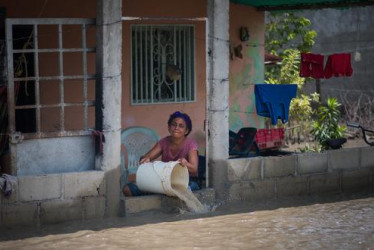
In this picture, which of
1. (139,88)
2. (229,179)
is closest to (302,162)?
(229,179)

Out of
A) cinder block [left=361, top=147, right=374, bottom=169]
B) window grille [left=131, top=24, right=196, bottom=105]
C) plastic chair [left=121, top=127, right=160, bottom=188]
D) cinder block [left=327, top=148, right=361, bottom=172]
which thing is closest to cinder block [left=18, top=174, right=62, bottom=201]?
plastic chair [left=121, top=127, right=160, bottom=188]

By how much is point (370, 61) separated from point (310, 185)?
25.4 feet

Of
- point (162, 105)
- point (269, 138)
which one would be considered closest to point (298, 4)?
point (269, 138)

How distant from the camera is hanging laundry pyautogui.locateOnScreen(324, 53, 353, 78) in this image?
12.5 metres

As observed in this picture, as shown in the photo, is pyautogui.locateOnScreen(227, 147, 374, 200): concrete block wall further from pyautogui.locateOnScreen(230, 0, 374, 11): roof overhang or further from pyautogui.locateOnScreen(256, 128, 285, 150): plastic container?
pyautogui.locateOnScreen(230, 0, 374, 11): roof overhang

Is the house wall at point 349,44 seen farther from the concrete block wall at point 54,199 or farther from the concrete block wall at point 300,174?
the concrete block wall at point 54,199

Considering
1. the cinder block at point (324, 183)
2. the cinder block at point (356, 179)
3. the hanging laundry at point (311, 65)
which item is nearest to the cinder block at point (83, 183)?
the cinder block at point (324, 183)

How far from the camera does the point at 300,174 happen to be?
34.8ft

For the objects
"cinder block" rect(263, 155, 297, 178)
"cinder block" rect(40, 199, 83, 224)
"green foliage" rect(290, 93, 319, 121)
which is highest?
"green foliage" rect(290, 93, 319, 121)

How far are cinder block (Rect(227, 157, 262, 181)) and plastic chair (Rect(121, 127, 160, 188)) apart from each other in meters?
2.20

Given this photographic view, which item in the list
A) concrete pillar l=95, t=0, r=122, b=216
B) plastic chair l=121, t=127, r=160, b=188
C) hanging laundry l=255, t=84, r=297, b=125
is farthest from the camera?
plastic chair l=121, t=127, r=160, b=188

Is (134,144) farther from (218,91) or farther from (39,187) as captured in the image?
(39,187)

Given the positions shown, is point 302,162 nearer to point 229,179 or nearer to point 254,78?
point 229,179

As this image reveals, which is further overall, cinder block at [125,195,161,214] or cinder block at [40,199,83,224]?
cinder block at [125,195,161,214]
